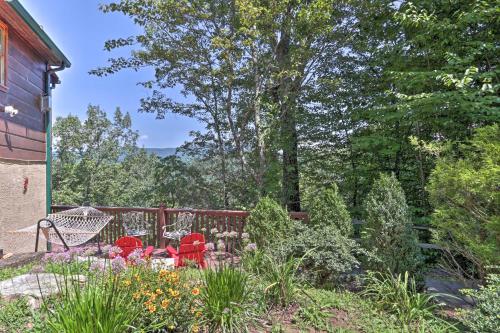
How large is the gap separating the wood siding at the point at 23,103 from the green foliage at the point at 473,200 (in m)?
6.17

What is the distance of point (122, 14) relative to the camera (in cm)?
774

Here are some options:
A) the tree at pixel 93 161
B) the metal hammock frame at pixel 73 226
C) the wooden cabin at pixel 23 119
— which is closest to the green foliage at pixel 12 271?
the metal hammock frame at pixel 73 226

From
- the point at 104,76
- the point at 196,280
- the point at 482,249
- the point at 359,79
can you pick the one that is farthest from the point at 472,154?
the point at 104,76

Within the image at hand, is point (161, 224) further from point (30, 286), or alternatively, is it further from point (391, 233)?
point (391, 233)

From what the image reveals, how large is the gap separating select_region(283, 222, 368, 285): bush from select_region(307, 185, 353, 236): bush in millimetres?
465

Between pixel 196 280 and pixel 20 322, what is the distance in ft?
4.33

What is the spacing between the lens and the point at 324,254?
4027 mm

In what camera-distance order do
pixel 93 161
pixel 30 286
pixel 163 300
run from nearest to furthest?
pixel 163 300
pixel 30 286
pixel 93 161

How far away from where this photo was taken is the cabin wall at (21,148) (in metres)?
5.13

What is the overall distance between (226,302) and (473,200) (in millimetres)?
2826

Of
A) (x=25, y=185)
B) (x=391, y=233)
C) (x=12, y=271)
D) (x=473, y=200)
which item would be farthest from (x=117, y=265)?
(x=25, y=185)

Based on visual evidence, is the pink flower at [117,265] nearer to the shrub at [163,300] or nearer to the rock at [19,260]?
the shrub at [163,300]

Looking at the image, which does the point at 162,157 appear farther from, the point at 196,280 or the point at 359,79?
the point at 196,280

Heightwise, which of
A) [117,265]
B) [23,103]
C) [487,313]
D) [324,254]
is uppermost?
[23,103]
